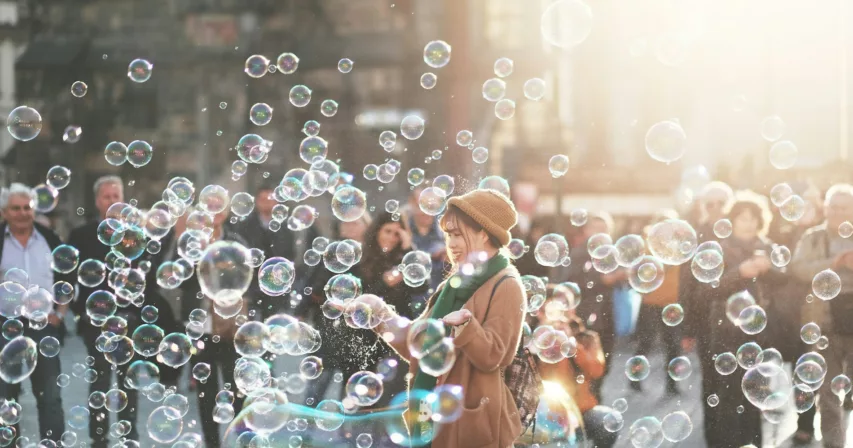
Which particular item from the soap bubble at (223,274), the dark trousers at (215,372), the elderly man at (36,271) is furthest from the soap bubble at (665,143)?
the elderly man at (36,271)

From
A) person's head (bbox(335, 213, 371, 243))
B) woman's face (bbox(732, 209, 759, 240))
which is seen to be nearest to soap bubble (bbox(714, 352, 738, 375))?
woman's face (bbox(732, 209, 759, 240))

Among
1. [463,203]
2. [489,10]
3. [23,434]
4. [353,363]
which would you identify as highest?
[489,10]

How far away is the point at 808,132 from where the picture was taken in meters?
18.6

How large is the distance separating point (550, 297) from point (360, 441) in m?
1.50

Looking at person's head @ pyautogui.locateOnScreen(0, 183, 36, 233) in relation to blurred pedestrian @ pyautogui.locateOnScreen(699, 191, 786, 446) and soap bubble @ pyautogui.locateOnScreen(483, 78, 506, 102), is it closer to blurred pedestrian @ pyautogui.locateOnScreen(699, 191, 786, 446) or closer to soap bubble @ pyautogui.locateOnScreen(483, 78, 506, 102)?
soap bubble @ pyautogui.locateOnScreen(483, 78, 506, 102)

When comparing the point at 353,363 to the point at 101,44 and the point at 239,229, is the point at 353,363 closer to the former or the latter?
the point at 239,229

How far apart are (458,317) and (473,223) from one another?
31 cm

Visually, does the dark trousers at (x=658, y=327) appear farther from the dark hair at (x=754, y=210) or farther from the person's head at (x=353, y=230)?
the person's head at (x=353, y=230)

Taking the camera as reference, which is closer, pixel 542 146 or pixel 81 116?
pixel 542 146

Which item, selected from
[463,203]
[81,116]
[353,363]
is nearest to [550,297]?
[353,363]

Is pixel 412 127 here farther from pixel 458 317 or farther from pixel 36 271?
pixel 458 317

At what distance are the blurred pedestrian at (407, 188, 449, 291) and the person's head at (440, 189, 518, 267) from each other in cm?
245

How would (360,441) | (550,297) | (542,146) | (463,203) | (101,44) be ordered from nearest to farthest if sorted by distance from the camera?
(463,203) < (360,441) < (550,297) < (542,146) < (101,44)

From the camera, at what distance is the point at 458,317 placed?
3008mm
